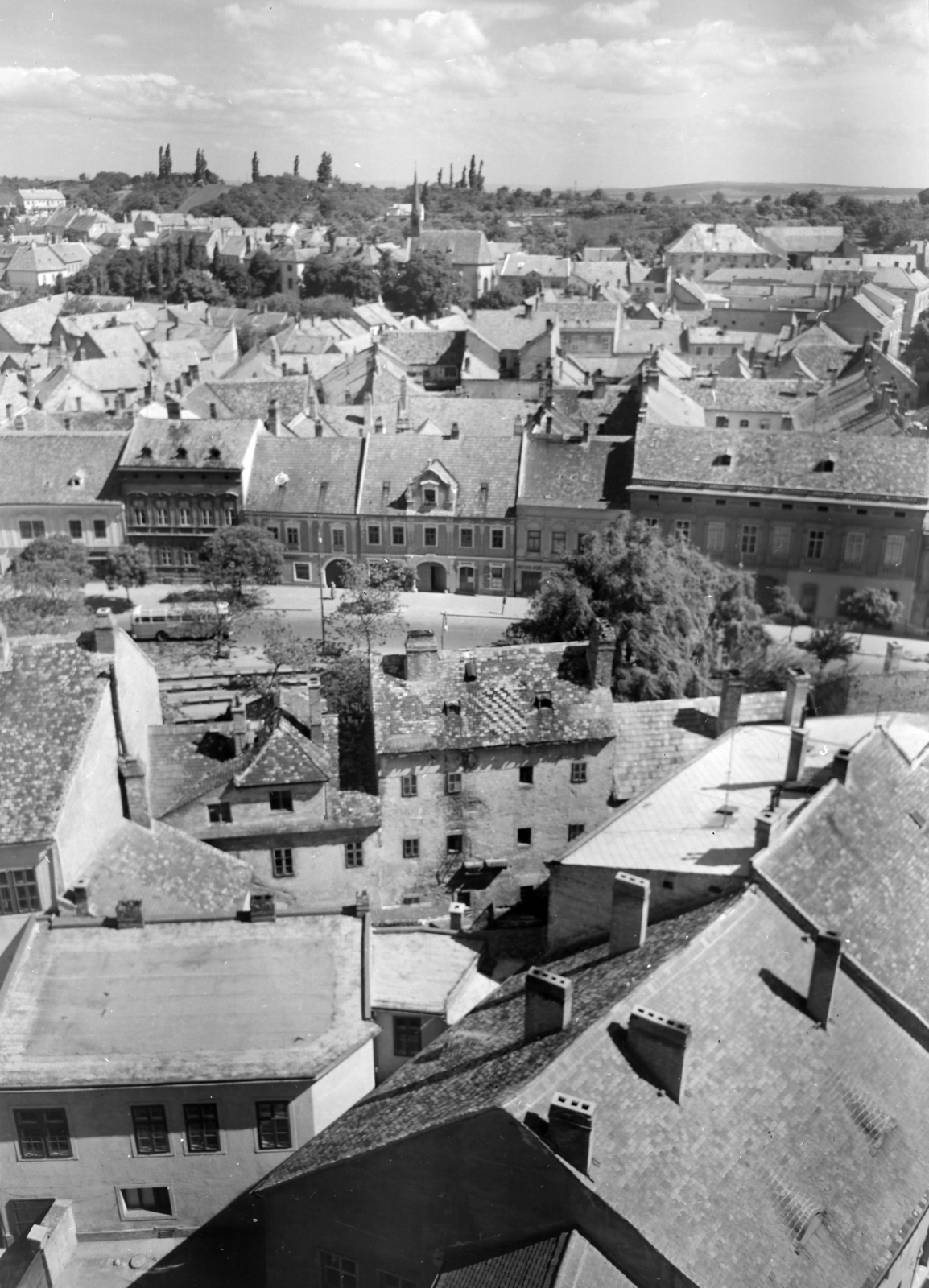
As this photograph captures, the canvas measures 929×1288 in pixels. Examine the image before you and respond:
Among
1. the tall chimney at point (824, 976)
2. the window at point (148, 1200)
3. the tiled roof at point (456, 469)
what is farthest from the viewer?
the tiled roof at point (456, 469)

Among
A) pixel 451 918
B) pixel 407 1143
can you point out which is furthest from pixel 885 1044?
pixel 451 918

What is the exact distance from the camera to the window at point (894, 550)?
5303cm

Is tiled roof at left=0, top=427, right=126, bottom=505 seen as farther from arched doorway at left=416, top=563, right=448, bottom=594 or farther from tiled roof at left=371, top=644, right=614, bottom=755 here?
tiled roof at left=371, top=644, right=614, bottom=755

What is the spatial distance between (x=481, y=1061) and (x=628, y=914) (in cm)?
407

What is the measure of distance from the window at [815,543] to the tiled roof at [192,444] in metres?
30.4

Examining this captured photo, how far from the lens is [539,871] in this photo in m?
33.8

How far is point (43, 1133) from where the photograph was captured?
70.3ft

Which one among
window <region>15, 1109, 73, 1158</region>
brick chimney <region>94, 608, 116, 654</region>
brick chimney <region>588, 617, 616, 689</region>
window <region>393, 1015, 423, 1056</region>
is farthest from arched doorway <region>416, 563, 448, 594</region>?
window <region>15, 1109, 73, 1158</region>

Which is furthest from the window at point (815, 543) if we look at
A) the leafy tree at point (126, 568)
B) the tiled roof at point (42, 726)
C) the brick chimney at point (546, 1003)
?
the brick chimney at point (546, 1003)

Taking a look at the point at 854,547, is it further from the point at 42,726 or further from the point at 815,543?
the point at 42,726

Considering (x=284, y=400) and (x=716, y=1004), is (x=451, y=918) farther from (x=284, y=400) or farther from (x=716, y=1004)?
(x=284, y=400)

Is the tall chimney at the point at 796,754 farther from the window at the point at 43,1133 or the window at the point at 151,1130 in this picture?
the window at the point at 43,1133

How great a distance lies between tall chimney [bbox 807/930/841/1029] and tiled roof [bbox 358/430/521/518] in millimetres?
40736

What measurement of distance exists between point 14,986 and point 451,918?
11.7m
